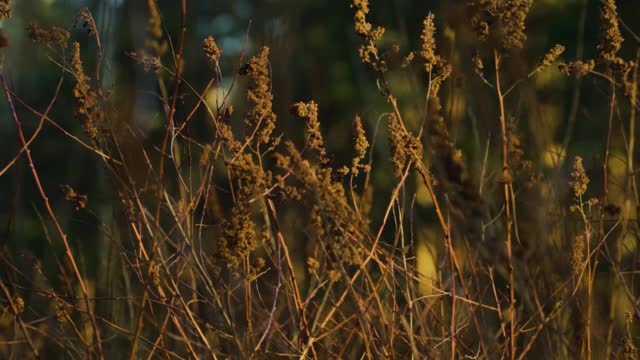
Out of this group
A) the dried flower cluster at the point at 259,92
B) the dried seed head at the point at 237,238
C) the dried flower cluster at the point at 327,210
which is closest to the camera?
the dried flower cluster at the point at 327,210

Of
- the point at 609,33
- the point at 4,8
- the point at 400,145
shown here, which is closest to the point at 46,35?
the point at 4,8

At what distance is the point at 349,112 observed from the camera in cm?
518

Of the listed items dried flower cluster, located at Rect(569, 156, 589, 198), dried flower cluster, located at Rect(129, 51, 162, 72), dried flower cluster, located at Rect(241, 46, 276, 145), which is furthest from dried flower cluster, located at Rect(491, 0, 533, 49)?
dried flower cluster, located at Rect(129, 51, 162, 72)

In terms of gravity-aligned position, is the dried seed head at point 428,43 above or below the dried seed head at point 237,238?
above

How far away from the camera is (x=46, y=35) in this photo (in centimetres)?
139

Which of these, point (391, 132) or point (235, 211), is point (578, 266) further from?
point (235, 211)

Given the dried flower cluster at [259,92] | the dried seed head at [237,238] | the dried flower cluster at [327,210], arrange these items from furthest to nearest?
the dried flower cluster at [259,92] < the dried seed head at [237,238] < the dried flower cluster at [327,210]

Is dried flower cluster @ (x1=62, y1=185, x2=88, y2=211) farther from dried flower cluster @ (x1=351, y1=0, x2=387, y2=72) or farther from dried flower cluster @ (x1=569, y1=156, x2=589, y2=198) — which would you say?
dried flower cluster @ (x1=569, y1=156, x2=589, y2=198)

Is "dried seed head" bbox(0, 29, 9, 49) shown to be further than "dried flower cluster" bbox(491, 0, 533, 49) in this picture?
No

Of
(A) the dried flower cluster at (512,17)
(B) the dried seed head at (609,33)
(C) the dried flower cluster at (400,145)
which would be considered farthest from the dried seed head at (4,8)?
(B) the dried seed head at (609,33)

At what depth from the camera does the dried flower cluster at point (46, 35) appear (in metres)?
1.38

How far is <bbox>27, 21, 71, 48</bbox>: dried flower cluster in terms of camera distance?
4.54 ft

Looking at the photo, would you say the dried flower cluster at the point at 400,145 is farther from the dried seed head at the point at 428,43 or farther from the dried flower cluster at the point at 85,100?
the dried flower cluster at the point at 85,100

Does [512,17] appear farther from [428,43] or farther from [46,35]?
[46,35]
